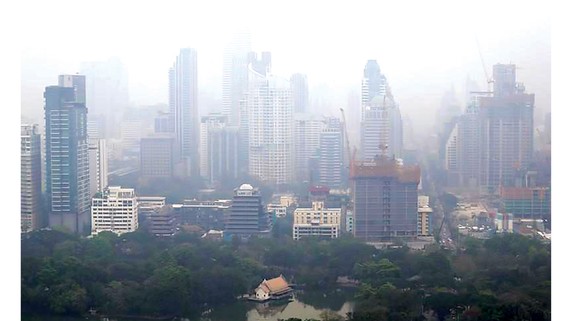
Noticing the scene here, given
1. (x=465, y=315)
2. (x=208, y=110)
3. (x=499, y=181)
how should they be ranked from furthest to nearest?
1. (x=208, y=110)
2. (x=499, y=181)
3. (x=465, y=315)

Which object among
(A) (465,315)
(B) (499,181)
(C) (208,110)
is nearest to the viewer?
(A) (465,315)

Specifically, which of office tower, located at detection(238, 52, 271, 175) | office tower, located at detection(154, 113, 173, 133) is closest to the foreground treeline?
office tower, located at detection(238, 52, 271, 175)

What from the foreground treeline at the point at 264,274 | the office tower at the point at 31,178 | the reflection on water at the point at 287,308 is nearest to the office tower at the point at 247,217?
the foreground treeline at the point at 264,274

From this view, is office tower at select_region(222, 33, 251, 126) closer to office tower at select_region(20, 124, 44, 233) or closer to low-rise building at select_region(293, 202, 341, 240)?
low-rise building at select_region(293, 202, 341, 240)

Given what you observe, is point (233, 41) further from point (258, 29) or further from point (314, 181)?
point (314, 181)

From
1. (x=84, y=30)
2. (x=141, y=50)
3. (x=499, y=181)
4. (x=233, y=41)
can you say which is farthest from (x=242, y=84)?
(x=499, y=181)

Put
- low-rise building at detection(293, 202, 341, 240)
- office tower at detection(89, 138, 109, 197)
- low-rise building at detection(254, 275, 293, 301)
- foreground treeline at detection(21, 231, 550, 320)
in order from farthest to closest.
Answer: office tower at detection(89, 138, 109, 197), low-rise building at detection(293, 202, 341, 240), low-rise building at detection(254, 275, 293, 301), foreground treeline at detection(21, 231, 550, 320)
